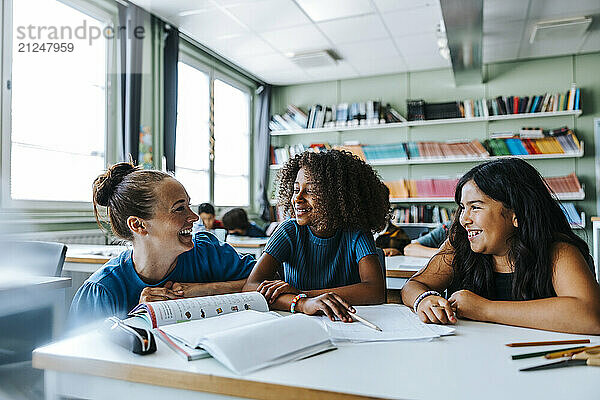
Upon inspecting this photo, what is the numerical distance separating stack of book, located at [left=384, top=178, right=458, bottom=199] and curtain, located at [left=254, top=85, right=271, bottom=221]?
1667mm

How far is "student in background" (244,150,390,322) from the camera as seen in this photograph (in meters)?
1.62

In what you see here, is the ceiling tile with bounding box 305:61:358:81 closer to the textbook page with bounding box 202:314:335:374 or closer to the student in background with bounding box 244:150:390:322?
the student in background with bounding box 244:150:390:322

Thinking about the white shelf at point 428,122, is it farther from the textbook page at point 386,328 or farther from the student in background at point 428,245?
the textbook page at point 386,328

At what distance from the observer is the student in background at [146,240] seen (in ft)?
4.49

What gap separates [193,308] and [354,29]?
13.6 ft

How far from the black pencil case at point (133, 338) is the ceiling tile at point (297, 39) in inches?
164

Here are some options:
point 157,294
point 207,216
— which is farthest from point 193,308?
point 207,216

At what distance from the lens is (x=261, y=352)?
848 mm

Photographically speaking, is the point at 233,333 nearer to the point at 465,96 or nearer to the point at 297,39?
the point at 297,39

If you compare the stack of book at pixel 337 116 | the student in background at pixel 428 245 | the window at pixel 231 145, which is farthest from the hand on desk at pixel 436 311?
the stack of book at pixel 337 116

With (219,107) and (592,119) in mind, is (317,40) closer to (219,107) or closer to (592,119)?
(219,107)

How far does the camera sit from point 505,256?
150 centimetres

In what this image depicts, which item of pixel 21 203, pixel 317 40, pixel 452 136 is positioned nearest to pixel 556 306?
pixel 21 203

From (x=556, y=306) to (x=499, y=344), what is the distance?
10.8 inches
